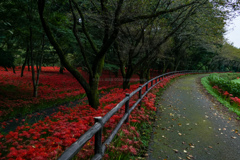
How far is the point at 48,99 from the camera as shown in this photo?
477 inches

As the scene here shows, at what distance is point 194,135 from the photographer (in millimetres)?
5605

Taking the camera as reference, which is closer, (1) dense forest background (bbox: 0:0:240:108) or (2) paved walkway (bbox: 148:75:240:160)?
(2) paved walkway (bbox: 148:75:240:160)

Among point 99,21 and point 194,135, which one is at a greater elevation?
point 99,21

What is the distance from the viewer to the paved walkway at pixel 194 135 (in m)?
4.45

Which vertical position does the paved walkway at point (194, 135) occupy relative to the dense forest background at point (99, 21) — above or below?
below

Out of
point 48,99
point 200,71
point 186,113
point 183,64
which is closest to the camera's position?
point 186,113

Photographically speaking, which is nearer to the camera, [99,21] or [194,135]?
[194,135]

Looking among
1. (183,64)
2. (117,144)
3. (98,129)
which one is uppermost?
(183,64)

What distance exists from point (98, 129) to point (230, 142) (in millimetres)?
4922

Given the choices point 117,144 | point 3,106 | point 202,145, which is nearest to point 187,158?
point 202,145

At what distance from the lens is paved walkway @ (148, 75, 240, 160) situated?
14.6 ft

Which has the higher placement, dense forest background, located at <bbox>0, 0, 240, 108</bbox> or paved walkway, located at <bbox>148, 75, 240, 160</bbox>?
dense forest background, located at <bbox>0, 0, 240, 108</bbox>

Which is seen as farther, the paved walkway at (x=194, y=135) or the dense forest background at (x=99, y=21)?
the dense forest background at (x=99, y=21)

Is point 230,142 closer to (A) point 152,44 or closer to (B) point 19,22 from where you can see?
(A) point 152,44
